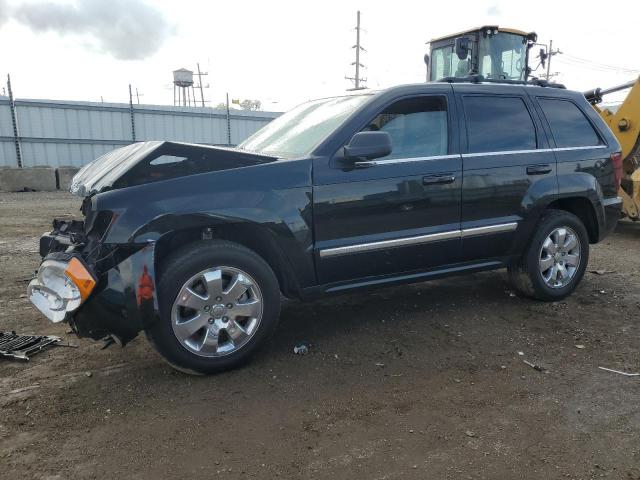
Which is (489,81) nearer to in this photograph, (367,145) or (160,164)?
(367,145)

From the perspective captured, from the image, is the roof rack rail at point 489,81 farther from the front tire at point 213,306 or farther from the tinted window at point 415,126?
the front tire at point 213,306

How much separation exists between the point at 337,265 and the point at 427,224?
2.72 feet

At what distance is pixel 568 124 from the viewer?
4.83 metres

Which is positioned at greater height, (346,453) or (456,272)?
(456,272)

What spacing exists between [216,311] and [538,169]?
3038 mm

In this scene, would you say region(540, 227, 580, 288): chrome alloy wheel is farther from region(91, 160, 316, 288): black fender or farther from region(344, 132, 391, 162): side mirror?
region(91, 160, 316, 288): black fender

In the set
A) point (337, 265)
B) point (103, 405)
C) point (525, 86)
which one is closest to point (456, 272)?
point (337, 265)

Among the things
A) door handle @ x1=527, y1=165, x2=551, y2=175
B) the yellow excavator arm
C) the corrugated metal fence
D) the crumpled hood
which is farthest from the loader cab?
the corrugated metal fence

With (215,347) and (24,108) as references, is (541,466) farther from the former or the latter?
(24,108)

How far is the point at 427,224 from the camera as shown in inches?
158

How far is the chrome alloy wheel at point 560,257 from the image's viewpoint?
473 centimetres

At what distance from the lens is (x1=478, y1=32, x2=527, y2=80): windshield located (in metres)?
9.91

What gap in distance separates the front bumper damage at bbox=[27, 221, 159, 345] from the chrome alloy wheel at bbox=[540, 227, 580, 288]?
3463 millimetres

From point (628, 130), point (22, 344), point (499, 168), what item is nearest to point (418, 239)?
point (499, 168)
